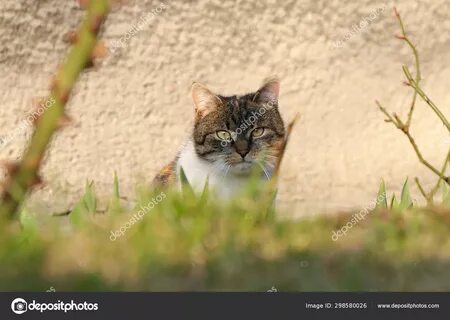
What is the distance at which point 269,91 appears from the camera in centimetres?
297

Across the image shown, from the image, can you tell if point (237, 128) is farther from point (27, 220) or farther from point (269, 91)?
point (27, 220)

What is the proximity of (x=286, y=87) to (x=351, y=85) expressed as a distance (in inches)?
11.3

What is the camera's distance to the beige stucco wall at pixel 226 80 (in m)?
3.69

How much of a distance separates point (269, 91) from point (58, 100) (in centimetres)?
127

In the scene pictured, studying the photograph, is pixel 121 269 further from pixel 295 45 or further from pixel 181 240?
pixel 295 45

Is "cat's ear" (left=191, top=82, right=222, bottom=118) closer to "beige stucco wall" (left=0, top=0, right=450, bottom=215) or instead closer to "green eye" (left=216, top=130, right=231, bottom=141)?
"green eye" (left=216, top=130, right=231, bottom=141)

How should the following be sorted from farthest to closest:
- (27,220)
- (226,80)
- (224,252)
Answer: (226,80) → (27,220) → (224,252)

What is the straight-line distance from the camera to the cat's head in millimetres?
2932

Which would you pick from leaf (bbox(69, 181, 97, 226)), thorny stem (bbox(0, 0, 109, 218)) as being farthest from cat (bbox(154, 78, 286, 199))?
thorny stem (bbox(0, 0, 109, 218))

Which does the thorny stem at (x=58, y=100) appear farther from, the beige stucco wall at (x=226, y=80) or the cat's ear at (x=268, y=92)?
the beige stucco wall at (x=226, y=80)

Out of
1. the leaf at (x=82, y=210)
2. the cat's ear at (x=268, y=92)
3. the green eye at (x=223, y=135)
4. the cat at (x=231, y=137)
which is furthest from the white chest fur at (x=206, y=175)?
the leaf at (x=82, y=210)

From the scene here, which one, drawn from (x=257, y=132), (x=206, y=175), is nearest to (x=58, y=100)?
(x=206, y=175)
